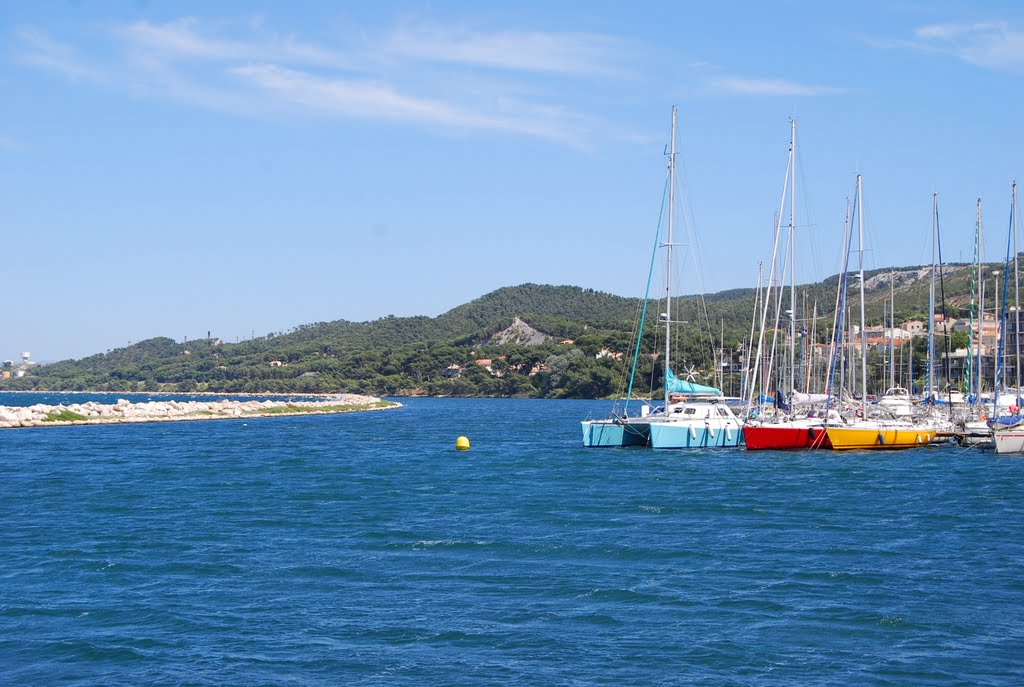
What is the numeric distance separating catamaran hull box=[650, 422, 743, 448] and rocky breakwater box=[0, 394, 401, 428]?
147 feet

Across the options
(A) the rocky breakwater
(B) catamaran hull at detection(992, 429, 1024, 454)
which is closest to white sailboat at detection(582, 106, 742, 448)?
(B) catamaran hull at detection(992, 429, 1024, 454)

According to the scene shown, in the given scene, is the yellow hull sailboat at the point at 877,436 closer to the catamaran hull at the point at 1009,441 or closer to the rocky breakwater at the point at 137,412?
the catamaran hull at the point at 1009,441

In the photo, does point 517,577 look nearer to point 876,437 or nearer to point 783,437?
point 783,437

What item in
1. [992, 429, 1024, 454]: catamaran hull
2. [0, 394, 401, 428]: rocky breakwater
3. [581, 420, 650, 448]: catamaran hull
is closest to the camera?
[992, 429, 1024, 454]: catamaran hull

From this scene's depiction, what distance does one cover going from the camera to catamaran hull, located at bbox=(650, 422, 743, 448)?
154 feet

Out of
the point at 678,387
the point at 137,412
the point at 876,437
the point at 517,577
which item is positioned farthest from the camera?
the point at 137,412

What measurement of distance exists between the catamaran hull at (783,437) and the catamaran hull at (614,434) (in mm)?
4616

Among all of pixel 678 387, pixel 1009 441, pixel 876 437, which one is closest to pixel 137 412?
pixel 678 387

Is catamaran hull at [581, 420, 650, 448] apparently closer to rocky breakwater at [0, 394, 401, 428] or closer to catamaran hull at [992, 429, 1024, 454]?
catamaran hull at [992, 429, 1024, 454]

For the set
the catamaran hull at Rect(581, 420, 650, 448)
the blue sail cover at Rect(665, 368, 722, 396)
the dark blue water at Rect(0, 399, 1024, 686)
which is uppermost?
the blue sail cover at Rect(665, 368, 722, 396)

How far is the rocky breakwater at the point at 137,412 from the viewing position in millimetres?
72250

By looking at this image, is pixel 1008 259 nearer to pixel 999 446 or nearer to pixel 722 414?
pixel 999 446

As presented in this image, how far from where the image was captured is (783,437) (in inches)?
1817

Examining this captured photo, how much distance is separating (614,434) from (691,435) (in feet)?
12.3
